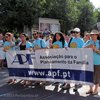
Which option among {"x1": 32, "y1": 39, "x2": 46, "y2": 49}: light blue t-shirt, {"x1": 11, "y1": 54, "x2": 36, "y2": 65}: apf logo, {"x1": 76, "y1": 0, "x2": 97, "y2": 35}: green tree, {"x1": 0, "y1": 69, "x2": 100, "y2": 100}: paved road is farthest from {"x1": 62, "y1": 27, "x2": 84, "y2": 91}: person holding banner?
{"x1": 76, "y1": 0, "x2": 97, "y2": 35}: green tree

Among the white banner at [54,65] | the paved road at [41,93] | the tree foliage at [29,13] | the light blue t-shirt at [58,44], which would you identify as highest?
the tree foliage at [29,13]

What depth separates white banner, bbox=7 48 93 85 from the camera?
4176 mm

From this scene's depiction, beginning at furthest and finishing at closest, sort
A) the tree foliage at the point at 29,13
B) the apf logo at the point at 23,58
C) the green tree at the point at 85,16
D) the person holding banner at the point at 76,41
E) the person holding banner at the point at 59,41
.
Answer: the green tree at the point at 85,16 < the tree foliage at the point at 29,13 < the apf logo at the point at 23,58 < the person holding banner at the point at 59,41 < the person holding banner at the point at 76,41

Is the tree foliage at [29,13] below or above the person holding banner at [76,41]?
above

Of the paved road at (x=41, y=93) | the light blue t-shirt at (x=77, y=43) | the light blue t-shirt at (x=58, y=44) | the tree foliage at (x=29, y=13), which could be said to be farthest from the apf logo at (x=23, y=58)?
the tree foliage at (x=29, y=13)

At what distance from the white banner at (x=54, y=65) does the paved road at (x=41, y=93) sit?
15.0 inches

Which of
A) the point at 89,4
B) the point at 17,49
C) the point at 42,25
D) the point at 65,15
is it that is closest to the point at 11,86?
the point at 17,49

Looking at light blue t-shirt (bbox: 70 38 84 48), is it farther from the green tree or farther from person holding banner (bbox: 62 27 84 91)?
the green tree

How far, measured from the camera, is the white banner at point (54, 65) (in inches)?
164

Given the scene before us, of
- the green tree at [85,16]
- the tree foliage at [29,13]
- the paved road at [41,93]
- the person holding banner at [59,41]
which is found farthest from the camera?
the green tree at [85,16]

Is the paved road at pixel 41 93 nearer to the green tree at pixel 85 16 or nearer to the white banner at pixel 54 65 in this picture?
the white banner at pixel 54 65

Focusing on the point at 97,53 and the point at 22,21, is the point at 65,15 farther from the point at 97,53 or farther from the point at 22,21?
the point at 97,53

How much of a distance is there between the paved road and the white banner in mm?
380

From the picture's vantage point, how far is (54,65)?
15.1 ft
